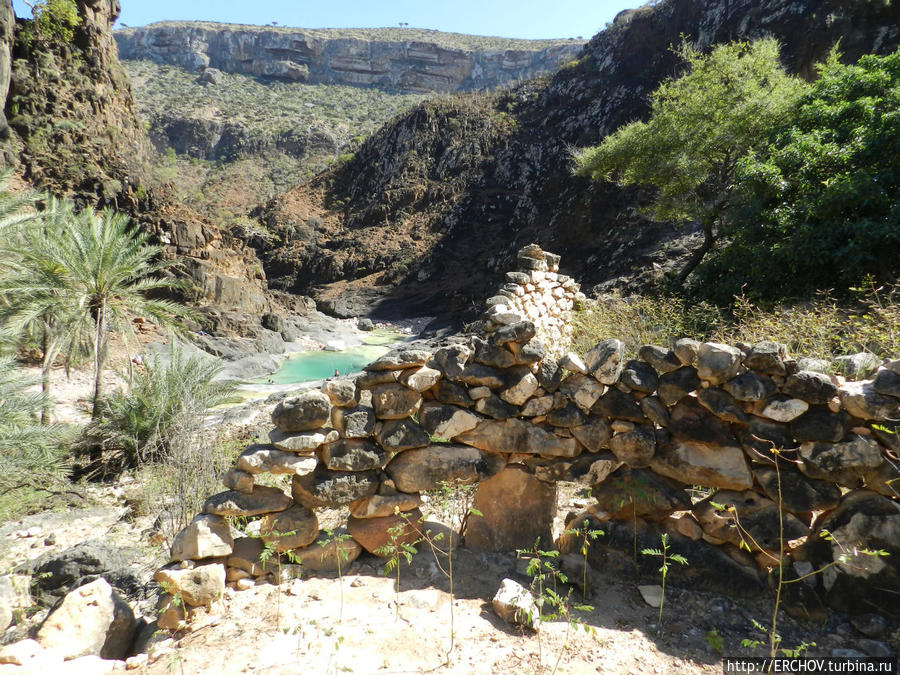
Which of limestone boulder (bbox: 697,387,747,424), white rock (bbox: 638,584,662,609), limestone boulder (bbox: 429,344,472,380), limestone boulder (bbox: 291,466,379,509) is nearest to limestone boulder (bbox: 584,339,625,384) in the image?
limestone boulder (bbox: 697,387,747,424)

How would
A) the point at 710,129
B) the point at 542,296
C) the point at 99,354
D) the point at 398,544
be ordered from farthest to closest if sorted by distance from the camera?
the point at 710,129 < the point at 99,354 < the point at 542,296 < the point at 398,544

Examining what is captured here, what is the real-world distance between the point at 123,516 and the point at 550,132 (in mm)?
37688

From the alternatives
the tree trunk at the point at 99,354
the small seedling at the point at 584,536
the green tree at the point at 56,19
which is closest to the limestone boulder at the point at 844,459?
the small seedling at the point at 584,536

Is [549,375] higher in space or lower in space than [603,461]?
higher

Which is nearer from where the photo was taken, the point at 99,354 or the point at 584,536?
the point at 584,536

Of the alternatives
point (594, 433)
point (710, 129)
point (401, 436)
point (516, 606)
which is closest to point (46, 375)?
point (401, 436)

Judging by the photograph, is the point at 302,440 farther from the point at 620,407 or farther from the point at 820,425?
the point at 820,425

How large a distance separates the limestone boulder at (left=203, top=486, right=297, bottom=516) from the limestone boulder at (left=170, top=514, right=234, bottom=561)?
7 centimetres

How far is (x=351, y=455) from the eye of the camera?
3131 mm

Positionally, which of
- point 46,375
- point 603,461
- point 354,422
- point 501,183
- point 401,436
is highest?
point 501,183

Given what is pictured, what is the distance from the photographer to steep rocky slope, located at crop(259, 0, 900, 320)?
23.9 meters

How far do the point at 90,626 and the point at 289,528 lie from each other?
3.58 feet

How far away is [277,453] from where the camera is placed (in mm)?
3061

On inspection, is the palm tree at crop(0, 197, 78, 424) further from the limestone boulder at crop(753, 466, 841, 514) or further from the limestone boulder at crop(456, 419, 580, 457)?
the limestone boulder at crop(753, 466, 841, 514)
